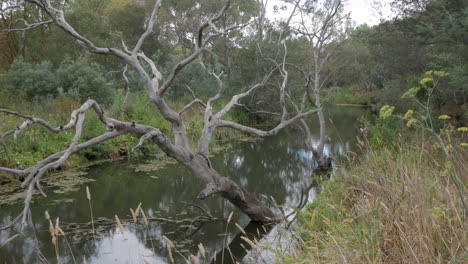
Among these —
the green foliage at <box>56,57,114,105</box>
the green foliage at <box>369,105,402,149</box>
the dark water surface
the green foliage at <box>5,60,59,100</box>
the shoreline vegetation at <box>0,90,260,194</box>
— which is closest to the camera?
the dark water surface

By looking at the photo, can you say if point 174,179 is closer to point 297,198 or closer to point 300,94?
point 297,198

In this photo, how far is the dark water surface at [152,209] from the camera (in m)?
5.13

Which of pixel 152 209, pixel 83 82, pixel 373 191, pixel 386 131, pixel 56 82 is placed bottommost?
pixel 152 209

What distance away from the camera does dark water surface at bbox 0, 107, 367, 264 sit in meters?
5.13

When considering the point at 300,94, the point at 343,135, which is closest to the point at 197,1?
the point at 300,94

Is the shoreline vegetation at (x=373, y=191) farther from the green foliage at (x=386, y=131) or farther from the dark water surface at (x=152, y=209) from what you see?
the dark water surface at (x=152, y=209)

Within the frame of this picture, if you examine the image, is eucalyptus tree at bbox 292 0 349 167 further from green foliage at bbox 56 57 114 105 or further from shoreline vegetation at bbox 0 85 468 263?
green foliage at bbox 56 57 114 105

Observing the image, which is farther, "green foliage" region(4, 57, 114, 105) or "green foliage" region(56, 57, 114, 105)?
"green foliage" region(56, 57, 114, 105)

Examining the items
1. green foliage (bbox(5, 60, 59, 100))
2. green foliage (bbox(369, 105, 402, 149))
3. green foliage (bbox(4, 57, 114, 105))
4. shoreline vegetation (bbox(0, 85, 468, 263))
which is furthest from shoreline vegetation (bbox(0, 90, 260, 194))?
green foliage (bbox(369, 105, 402, 149))

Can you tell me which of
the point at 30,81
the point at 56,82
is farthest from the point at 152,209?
the point at 30,81

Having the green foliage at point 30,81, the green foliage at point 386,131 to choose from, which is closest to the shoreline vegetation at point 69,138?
the green foliage at point 30,81

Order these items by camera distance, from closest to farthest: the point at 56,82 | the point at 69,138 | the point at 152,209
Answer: the point at 152,209 → the point at 69,138 → the point at 56,82

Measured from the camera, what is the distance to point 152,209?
22.5 feet

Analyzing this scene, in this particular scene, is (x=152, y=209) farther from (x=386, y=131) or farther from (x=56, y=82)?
(x=56, y=82)
